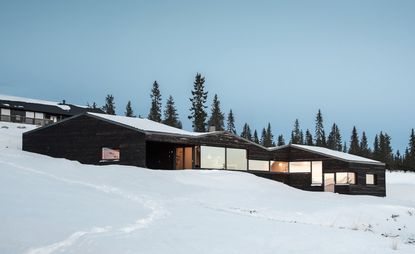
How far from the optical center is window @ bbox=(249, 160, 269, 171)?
42.6 metres

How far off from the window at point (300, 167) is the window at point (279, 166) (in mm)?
525

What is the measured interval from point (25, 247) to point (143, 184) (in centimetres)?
1707

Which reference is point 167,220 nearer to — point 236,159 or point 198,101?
point 236,159

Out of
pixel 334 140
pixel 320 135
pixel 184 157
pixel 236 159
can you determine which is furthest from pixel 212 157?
pixel 334 140

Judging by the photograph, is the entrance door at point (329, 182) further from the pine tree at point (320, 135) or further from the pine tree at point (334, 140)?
the pine tree at point (334, 140)

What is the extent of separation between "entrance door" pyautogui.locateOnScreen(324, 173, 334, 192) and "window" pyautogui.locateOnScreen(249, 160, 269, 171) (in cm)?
595

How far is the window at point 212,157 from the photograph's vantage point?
3859cm

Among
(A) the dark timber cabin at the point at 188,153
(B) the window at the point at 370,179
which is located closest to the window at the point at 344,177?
(A) the dark timber cabin at the point at 188,153

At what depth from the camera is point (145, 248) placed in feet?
34.7

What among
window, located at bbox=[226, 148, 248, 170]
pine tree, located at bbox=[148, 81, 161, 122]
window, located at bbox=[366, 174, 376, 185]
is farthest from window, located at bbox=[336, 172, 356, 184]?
A: pine tree, located at bbox=[148, 81, 161, 122]

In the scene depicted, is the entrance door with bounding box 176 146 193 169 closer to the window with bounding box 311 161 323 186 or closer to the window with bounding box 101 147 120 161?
the window with bounding box 101 147 120 161

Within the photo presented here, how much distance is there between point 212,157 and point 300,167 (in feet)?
39.1

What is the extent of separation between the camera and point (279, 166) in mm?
47719

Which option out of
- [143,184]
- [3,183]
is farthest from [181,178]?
[3,183]
